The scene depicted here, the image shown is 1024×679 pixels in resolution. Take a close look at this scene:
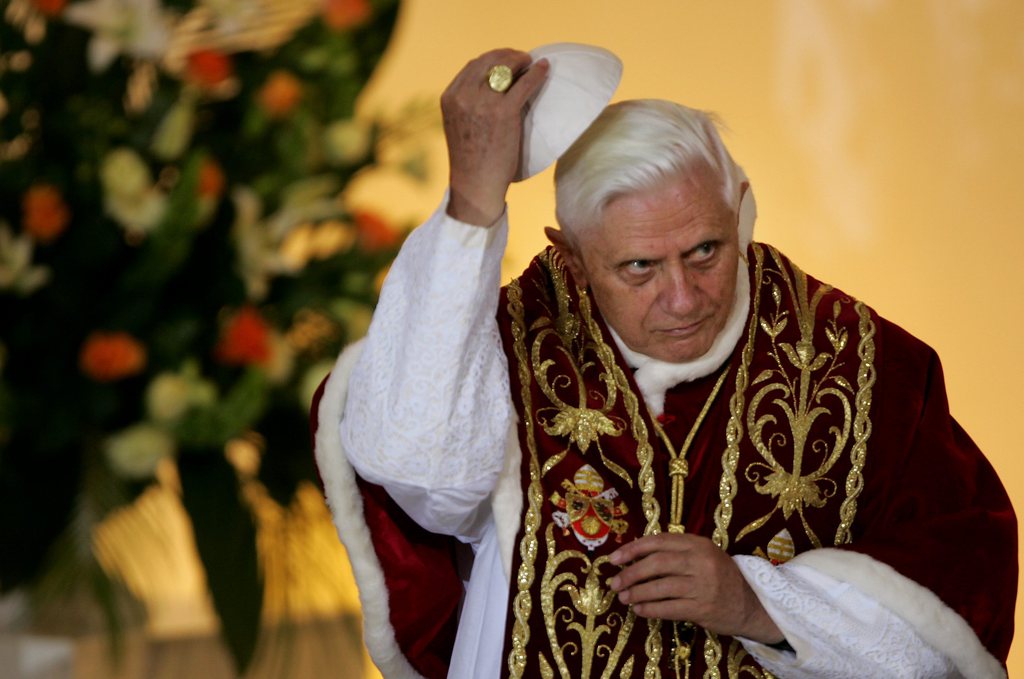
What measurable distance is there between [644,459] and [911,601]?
1.62 feet

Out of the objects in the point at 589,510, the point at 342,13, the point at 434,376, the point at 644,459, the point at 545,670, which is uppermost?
the point at 342,13

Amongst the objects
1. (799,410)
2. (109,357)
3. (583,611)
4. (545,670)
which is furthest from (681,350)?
(109,357)

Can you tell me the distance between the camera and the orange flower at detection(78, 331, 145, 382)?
199 centimetres

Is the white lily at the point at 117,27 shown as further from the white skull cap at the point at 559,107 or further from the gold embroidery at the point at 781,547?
the gold embroidery at the point at 781,547

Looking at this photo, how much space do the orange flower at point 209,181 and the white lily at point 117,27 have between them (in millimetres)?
170

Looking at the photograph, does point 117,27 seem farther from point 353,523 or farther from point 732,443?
point 732,443

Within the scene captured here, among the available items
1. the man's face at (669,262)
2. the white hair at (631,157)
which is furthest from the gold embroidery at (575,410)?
the white hair at (631,157)

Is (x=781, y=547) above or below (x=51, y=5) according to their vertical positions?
below

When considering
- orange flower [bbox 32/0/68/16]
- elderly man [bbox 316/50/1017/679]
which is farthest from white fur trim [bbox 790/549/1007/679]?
orange flower [bbox 32/0/68/16]

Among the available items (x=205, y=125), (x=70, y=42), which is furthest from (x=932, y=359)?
(x=70, y=42)

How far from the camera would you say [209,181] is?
2.06 meters

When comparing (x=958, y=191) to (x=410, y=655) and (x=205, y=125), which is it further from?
(x=205, y=125)

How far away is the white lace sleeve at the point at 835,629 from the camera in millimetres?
2607

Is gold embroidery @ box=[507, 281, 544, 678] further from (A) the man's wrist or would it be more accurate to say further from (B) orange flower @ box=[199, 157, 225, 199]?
(B) orange flower @ box=[199, 157, 225, 199]
